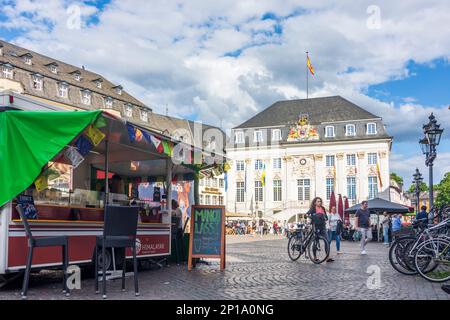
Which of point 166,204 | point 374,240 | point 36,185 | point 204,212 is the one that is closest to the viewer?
point 36,185

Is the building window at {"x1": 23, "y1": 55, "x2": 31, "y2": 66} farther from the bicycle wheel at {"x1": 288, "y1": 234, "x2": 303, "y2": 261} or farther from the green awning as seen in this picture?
the green awning

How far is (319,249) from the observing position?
14141 millimetres

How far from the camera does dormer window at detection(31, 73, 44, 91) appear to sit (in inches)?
1966

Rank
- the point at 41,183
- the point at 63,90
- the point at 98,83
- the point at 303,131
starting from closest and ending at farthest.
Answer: the point at 41,183, the point at 63,90, the point at 98,83, the point at 303,131

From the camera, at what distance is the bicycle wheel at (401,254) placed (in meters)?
10.7

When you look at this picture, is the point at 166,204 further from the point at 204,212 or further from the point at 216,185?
the point at 216,185

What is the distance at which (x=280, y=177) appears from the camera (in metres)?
82.2

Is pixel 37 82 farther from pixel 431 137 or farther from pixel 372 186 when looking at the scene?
pixel 372 186

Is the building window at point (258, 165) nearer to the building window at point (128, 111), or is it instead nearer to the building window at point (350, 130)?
the building window at point (350, 130)

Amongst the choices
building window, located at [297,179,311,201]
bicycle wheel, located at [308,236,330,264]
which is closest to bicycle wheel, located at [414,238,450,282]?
bicycle wheel, located at [308,236,330,264]

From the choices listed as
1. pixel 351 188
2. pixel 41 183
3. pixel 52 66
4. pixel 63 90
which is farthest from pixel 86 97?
pixel 41 183

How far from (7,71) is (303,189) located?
4650 centimetres
